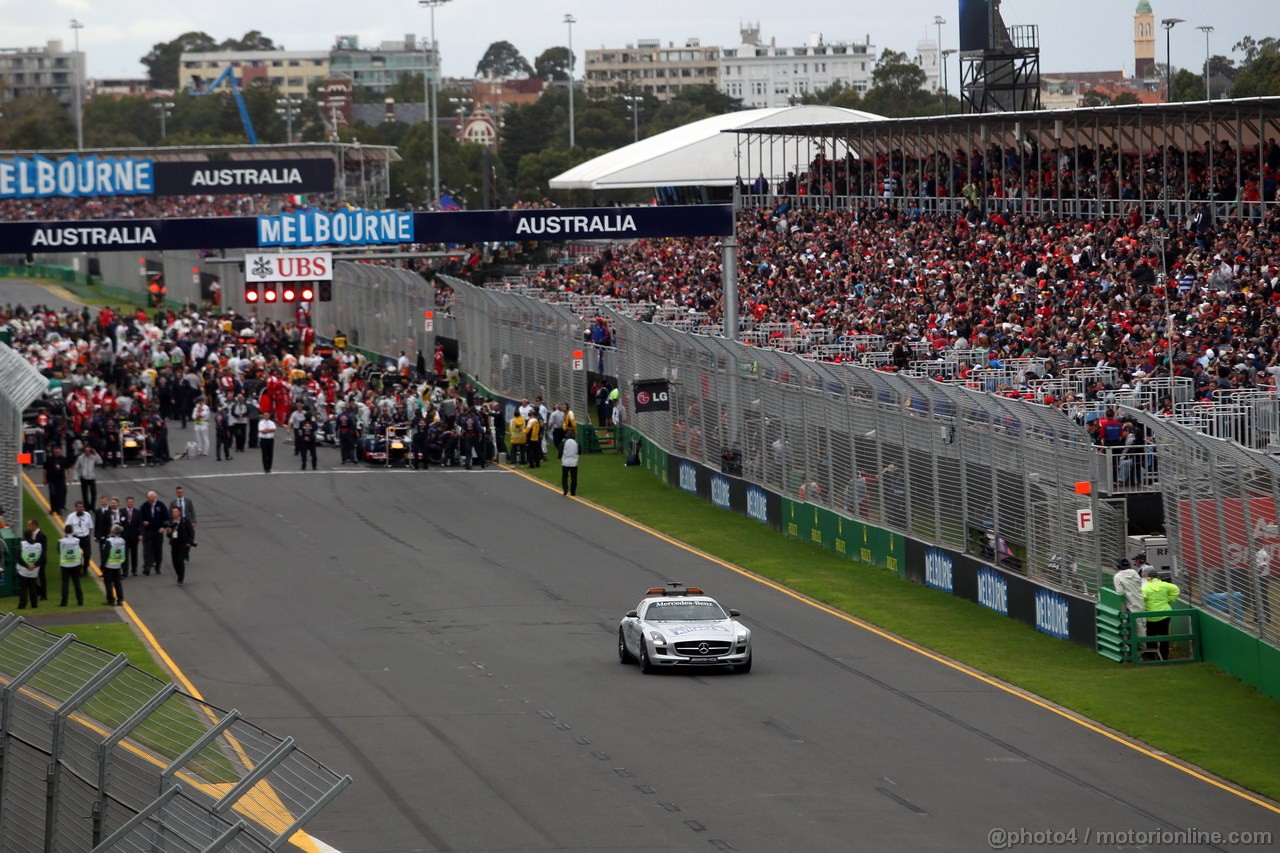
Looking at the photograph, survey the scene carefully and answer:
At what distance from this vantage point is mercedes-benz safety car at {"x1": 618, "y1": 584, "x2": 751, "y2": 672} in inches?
907

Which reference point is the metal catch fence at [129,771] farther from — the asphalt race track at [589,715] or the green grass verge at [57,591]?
the green grass verge at [57,591]

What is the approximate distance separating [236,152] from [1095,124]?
56.5m

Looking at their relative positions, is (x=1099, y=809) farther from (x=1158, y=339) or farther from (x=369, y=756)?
(x=1158, y=339)

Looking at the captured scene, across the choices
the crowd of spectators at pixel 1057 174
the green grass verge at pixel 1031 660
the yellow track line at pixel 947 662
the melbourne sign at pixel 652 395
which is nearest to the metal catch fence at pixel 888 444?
the melbourne sign at pixel 652 395

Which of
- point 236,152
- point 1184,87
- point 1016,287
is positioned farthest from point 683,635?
point 1184,87

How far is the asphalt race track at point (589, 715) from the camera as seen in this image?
54.1ft

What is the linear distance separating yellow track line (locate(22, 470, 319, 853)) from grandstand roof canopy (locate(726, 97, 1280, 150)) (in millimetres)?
23588

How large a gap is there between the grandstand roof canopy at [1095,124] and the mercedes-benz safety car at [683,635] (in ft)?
63.9

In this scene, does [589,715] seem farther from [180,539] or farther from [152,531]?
[152,531]

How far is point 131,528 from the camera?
100 ft

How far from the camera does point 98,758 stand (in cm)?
1159

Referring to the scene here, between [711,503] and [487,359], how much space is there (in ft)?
53.8

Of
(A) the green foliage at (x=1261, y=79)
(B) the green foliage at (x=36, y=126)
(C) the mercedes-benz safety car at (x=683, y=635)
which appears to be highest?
(B) the green foliage at (x=36, y=126)

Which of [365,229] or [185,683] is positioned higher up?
[365,229]
